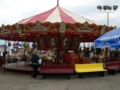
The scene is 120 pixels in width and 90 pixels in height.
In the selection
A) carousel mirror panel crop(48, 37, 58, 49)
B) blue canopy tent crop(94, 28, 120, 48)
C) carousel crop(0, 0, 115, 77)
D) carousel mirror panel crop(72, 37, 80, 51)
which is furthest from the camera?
carousel mirror panel crop(72, 37, 80, 51)

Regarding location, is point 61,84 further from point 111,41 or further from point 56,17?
point 111,41

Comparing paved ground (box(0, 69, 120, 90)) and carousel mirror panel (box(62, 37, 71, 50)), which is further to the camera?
carousel mirror panel (box(62, 37, 71, 50))

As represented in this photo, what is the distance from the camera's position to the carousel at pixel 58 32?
59.5 feet

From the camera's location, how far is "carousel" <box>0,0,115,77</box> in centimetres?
1814

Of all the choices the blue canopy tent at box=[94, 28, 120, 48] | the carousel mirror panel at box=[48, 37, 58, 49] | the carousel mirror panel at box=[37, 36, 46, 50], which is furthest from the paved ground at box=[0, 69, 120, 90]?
the blue canopy tent at box=[94, 28, 120, 48]

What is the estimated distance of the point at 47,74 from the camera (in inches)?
673

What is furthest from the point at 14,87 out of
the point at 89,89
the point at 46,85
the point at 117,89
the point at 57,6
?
the point at 57,6

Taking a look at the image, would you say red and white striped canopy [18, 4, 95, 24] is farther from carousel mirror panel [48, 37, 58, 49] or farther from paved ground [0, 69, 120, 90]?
paved ground [0, 69, 120, 90]

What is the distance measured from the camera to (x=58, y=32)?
1850cm

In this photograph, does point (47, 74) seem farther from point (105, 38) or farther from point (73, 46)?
point (105, 38)

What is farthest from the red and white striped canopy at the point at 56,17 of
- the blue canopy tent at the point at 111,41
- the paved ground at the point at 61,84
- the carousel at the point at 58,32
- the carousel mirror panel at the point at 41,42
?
the blue canopy tent at the point at 111,41

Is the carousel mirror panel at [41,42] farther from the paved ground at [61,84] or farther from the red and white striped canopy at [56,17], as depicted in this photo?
the paved ground at [61,84]

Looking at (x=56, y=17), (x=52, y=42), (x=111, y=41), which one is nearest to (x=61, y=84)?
(x=56, y=17)

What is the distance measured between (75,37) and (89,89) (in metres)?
9.70
